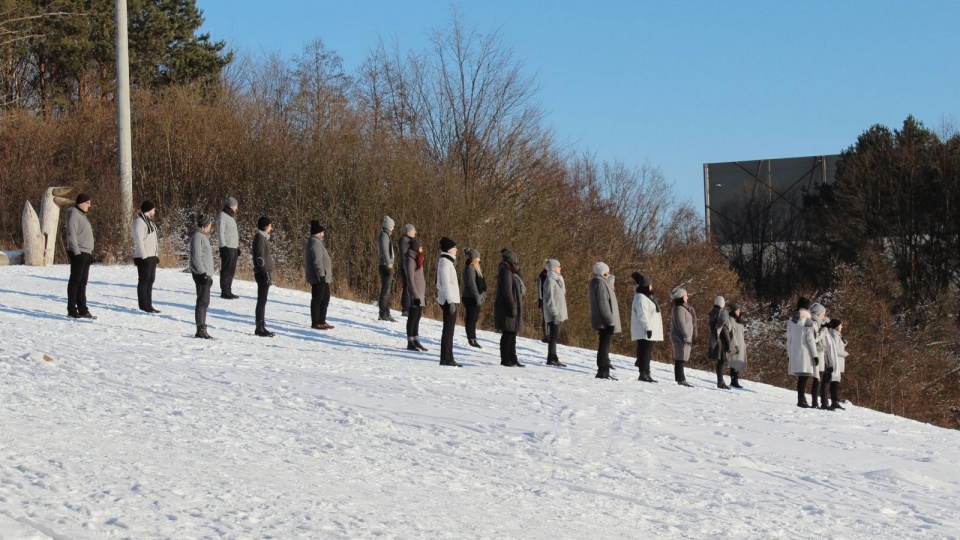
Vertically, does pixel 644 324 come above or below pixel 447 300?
below

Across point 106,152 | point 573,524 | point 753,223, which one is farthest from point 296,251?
point 753,223

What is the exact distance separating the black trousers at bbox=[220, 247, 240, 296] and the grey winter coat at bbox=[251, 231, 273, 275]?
7.55ft

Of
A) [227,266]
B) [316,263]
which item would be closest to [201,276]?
[316,263]

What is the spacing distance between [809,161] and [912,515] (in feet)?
196

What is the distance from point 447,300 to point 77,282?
18.6 ft

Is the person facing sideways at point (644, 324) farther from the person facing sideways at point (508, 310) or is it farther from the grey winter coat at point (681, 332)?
the person facing sideways at point (508, 310)

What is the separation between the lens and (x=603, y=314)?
51.4 feet

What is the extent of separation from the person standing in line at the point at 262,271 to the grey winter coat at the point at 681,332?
6.06 metres

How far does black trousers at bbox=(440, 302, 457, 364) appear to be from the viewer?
1484 centimetres

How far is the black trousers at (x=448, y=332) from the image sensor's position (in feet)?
48.7

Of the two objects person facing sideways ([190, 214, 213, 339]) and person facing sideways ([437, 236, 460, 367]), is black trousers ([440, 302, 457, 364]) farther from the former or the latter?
person facing sideways ([190, 214, 213, 339])

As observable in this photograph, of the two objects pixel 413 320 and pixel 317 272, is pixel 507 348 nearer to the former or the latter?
pixel 413 320

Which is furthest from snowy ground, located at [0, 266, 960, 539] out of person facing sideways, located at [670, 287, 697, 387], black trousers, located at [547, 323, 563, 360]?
person facing sideways, located at [670, 287, 697, 387]

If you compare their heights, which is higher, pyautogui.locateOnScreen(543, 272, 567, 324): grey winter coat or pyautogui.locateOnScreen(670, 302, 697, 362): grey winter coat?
pyautogui.locateOnScreen(543, 272, 567, 324): grey winter coat
